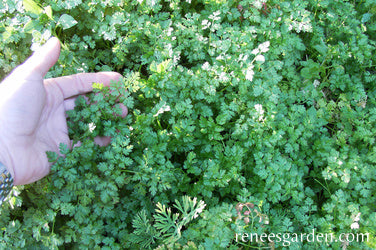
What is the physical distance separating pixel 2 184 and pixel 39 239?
544mm

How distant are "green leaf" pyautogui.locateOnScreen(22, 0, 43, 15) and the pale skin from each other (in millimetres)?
830

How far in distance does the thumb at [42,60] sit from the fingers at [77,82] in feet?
0.92

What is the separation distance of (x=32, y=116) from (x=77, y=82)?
0.58 metres

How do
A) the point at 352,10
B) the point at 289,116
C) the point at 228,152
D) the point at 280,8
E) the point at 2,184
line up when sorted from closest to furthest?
the point at 2,184 → the point at 228,152 → the point at 289,116 → the point at 280,8 → the point at 352,10

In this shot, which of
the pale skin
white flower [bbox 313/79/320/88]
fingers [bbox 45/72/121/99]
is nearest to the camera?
the pale skin

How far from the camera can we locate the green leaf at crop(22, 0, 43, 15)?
3279 mm

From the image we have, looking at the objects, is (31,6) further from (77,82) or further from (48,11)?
(77,82)

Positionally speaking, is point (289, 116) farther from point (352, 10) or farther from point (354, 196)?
point (352, 10)

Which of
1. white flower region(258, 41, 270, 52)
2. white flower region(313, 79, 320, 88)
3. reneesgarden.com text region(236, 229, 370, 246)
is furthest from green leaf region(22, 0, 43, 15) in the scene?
white flower region(313, 79, 320, 88)

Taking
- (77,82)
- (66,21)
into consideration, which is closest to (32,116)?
(77,82)

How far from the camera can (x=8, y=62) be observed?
3338 millimetres

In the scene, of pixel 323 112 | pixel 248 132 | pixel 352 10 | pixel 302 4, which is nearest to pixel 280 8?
pixel 302 4

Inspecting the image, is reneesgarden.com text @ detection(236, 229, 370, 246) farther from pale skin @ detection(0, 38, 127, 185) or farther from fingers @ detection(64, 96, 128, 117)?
pale skin @ detection(0, 38, 127, 185)

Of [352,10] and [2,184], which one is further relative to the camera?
[352,10]
